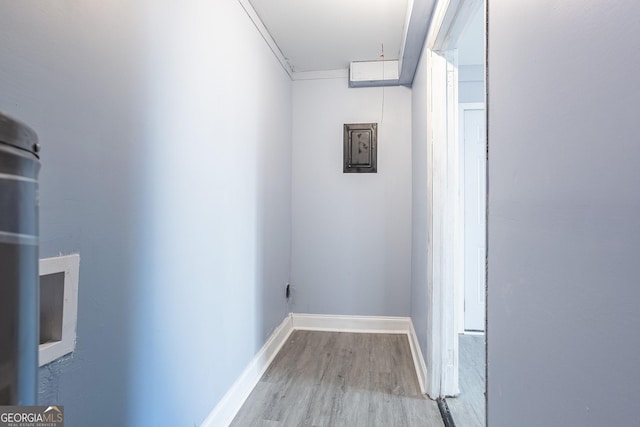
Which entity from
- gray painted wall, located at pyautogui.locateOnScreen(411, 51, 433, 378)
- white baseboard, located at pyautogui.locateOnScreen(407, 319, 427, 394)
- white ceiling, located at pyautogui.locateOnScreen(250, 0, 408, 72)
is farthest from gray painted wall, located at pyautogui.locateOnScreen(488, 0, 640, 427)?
white ceiling, located at pyautogui.locateOnScreen(250, 0, 408, 72)

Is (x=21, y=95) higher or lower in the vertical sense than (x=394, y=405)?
higher

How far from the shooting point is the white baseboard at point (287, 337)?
1.68 metres

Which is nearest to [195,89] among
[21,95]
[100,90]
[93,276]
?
[100,90]

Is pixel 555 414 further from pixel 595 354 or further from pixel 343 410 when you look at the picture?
pixel 343 410

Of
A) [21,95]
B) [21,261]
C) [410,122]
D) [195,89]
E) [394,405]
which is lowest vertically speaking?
[394,405]

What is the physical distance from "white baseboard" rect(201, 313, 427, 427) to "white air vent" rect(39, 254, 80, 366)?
967mm

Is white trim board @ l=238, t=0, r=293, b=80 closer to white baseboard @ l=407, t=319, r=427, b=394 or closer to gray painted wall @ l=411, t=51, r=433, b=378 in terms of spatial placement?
gray painted wall @ l=411, t=51, r=433, b=378

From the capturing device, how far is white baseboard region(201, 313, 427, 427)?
1.68 meters

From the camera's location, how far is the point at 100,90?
2.88 ft

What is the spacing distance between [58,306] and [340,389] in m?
1.71

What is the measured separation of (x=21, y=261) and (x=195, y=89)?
1166mm

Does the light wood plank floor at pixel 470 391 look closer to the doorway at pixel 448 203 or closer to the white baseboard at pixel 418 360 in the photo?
the doorway at pixel 448 203

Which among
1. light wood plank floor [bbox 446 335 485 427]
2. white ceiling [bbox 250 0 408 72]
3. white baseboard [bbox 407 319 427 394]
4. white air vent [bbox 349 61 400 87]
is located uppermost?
white ceiling [bbox 250 0 408 72]

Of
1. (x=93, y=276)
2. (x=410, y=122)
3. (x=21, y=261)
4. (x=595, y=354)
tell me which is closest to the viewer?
(x=21, y=261)
